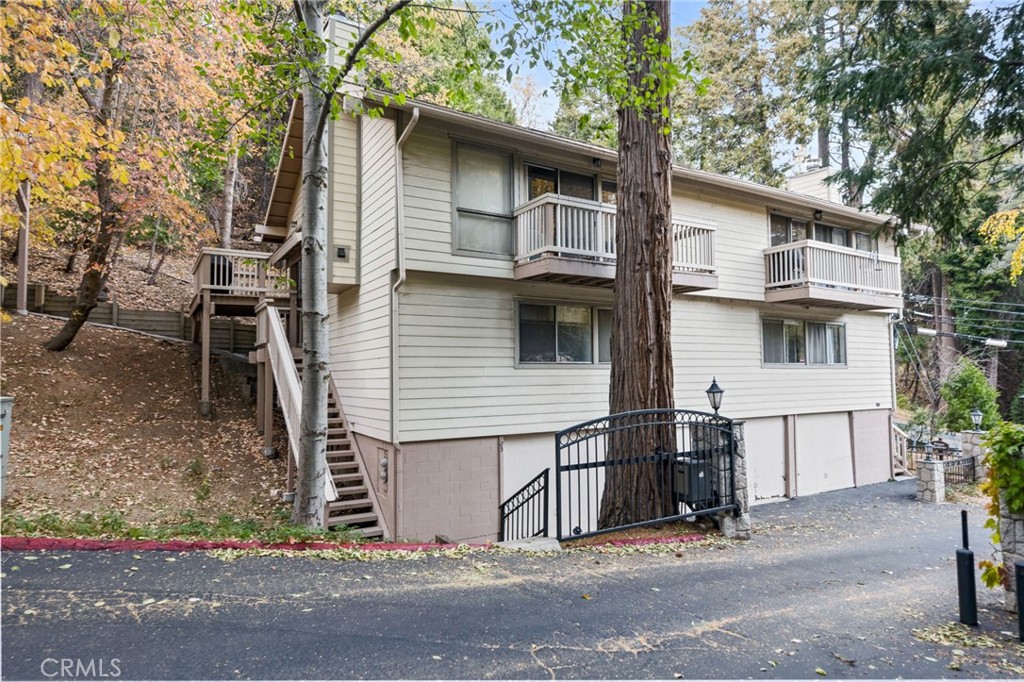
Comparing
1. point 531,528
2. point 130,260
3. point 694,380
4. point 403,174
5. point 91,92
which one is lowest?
point 531,528

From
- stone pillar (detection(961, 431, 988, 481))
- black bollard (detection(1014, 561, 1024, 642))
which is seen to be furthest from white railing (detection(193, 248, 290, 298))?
stone pillar (detection(961, 431, 988, 481))

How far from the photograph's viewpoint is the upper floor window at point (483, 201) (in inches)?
362

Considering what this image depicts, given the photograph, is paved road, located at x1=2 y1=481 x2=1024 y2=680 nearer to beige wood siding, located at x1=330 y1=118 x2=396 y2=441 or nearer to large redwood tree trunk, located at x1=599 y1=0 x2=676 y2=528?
large redwood tree trunk, located at x1=599 y1=0 x2=676 y2=528

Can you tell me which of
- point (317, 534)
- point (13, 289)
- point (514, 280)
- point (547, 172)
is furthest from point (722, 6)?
point (13, 289)

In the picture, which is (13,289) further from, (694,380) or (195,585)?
(694,380)

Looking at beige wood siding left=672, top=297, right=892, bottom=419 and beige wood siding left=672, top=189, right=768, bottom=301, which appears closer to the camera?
beige wood siding left=672, top=297, right=892, bottom=419

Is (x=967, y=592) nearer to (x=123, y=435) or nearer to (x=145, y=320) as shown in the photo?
(x=123, y=435)

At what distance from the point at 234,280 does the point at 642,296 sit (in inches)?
393

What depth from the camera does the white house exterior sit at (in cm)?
870

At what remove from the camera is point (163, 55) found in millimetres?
11062

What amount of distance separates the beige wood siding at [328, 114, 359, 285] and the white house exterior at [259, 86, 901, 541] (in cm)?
3

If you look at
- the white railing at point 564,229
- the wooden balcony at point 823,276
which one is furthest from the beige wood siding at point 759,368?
the white railing at point 564,229

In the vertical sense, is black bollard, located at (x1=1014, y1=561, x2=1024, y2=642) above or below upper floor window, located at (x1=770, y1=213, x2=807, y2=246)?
below

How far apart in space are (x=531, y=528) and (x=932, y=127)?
320 inches
